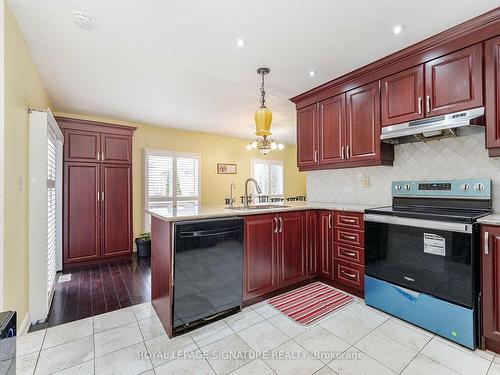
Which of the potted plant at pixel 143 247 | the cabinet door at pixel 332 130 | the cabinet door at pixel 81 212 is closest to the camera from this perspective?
the cabinet door at pixel 332 130

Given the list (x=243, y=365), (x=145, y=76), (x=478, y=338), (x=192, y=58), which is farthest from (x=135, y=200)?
(x=478, y=338)

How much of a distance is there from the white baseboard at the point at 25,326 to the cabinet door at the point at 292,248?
87.5 inches

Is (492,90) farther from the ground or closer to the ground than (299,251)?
farther from the ground

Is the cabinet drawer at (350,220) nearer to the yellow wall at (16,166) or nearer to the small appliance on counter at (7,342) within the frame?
the small appliance on counter at (7,342)

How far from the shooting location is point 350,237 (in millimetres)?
2609

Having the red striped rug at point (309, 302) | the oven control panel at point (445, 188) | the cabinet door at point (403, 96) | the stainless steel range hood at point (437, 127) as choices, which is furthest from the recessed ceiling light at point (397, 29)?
the red striped rug at point (309, 302)

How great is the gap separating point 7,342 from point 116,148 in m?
3.75

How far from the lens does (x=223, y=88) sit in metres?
3.19

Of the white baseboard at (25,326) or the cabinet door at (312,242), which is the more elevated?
the cabinet door at (312,242)

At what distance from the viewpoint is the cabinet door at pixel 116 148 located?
398 centimetres

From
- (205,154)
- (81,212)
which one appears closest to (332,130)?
(205,154)

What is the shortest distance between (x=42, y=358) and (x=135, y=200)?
3.20m

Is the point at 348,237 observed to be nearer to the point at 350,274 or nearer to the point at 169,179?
the point at 350,274

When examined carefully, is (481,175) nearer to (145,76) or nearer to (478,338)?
(478,338)
